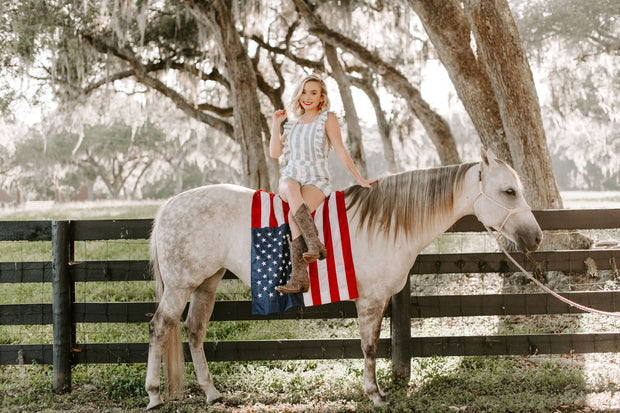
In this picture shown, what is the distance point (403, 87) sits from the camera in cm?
916

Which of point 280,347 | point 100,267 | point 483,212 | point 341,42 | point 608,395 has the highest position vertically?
point 341,42

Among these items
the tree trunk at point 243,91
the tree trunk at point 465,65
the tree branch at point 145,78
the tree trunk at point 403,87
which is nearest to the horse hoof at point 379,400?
the tree trunk at point 465,65

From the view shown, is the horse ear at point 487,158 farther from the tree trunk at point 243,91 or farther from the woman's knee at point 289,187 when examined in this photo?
the tree trunk at point 243,91

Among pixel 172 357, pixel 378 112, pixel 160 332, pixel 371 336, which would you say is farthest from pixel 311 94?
pixel 378 112

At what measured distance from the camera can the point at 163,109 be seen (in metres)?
15.0

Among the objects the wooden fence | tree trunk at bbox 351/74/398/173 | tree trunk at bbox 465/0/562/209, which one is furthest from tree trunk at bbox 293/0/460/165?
the wooden fence

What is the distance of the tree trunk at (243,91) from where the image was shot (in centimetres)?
935

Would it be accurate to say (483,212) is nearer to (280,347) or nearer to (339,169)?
(280,347)

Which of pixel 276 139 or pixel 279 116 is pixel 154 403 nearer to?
pixel 276 139

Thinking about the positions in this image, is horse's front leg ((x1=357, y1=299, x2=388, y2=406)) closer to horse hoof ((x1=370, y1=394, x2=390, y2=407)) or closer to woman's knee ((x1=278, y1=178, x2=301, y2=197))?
horse hoof ((x1=370, y1=394, x2=390, y2=407))

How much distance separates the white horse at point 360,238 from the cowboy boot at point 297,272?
369 millimetres

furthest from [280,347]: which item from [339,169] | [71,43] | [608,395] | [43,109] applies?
[339,169]

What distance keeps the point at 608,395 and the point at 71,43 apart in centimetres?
1130

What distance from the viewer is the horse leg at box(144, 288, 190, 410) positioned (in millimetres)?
3584
